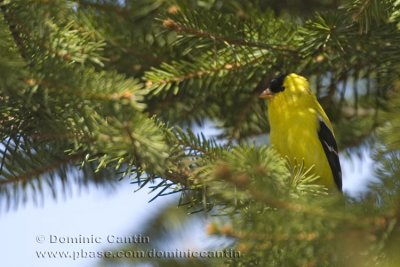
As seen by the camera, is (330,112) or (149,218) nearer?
(149,218)

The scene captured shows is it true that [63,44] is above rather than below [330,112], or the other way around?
above

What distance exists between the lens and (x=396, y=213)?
4.86ft

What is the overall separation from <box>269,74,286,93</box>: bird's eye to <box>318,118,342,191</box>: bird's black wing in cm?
32

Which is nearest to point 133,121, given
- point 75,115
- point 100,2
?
point 75,115

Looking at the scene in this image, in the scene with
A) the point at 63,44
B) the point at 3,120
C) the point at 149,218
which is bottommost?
the point at 149,218

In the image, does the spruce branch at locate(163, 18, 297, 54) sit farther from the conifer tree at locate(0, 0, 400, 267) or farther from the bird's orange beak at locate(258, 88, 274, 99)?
the bird's orange beak at locate(258, 88, 274, 99)

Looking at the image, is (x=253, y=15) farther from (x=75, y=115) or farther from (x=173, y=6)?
(x=75, y=115)

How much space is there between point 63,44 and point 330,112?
183cm

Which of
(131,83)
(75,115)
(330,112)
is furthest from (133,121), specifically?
(330,112)

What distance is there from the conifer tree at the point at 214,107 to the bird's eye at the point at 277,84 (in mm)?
98

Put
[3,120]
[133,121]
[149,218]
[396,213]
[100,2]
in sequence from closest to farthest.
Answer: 1. [396,213]
2. [133,121]
3. [3,120]
4. [100,2]
5. [149,218]

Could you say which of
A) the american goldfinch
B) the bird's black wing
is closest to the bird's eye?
the american goldfinch

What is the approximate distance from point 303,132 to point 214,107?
2.32ft

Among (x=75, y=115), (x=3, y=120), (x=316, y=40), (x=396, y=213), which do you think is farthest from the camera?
(x=316, y=40)
